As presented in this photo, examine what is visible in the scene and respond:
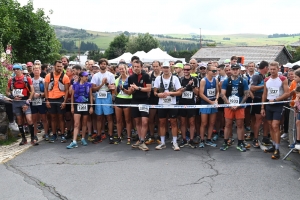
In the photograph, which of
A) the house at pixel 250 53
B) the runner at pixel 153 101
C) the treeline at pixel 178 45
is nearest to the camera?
the runner at pixel 153 101

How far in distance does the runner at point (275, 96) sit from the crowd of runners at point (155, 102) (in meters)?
0.02

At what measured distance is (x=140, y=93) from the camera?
8023 mm

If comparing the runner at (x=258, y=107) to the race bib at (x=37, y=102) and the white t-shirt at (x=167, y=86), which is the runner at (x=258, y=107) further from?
the race bib at (x=37, y=102)

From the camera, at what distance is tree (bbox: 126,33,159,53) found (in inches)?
2901

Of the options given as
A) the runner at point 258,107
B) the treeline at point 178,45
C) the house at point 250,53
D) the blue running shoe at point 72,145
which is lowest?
the blue running shoe at point 72,145

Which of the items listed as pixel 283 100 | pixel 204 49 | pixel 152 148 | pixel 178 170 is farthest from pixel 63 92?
pixel 204 49

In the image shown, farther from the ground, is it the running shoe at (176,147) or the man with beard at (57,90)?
the man with beard at (57,90)

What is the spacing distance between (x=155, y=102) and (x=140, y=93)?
549 millimetres

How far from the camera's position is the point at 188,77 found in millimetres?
7980

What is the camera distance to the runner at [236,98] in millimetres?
7603

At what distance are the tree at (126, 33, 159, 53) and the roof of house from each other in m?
21.1

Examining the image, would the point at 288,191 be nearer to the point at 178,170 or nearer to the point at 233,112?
the point at 178,170

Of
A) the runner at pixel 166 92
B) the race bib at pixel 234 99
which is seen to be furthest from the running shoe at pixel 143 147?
the race bib at pixel 234 99

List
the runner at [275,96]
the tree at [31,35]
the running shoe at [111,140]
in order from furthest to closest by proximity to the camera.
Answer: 1. the tree at [31,35]
2. the running shoe at [111,140]
3. the runner at [275,96]
